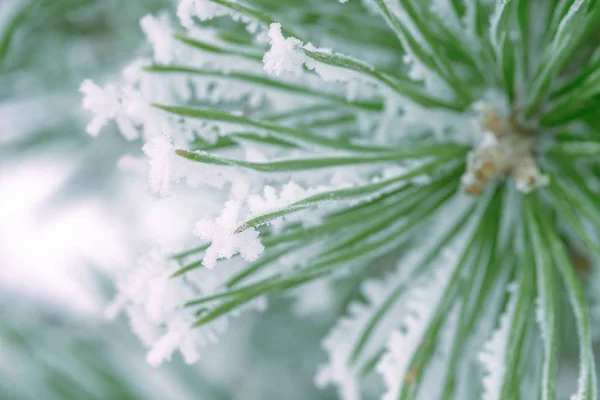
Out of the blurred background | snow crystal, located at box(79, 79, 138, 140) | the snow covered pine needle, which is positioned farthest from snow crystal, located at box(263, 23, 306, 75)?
the blurred background

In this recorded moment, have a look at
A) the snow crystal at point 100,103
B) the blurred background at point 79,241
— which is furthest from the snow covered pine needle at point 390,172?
the blurred background at point 79,241

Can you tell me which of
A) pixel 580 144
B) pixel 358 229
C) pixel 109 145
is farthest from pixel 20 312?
pixel 580 144

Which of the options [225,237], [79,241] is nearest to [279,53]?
[225,237]

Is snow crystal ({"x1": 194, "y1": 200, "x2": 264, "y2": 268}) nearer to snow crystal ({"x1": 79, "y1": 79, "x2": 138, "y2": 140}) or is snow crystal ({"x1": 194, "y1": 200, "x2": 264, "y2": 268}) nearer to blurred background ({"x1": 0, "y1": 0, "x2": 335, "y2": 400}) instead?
snow crystal ({"x1": 79, "y1": 79, "x2": 138, "y2": 140})

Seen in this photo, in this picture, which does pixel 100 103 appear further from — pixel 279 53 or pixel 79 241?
pixel 79 241

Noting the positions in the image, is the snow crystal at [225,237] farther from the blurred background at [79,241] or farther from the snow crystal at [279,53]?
the blurred background at [79,241]
